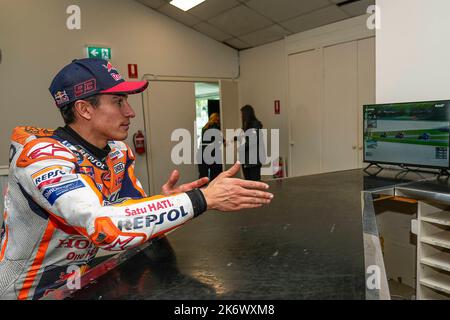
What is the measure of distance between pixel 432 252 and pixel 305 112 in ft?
9.32

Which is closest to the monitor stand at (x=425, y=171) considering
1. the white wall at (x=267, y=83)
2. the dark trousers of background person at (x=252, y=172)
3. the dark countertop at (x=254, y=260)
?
the dark countertop at (x=254, y=260)

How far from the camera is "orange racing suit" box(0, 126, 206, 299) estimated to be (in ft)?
2.61

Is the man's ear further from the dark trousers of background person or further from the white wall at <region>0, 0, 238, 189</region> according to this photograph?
the dark trousers of background person

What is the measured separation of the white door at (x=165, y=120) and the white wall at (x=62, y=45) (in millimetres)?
149

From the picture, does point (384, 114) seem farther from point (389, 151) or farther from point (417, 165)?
point (417, 165)

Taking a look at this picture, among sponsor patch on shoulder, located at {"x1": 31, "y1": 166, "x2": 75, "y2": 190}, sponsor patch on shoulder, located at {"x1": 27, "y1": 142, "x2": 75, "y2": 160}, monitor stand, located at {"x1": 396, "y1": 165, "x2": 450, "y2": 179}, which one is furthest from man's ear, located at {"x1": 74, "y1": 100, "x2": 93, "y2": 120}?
monitor stand, located at {"x1": 396, "y1": 165, "x2": 450, "y2": 179}

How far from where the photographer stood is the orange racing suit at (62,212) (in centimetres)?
79

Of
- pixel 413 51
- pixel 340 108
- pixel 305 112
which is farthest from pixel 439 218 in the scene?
pixel 305 112

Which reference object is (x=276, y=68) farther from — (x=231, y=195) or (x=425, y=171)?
(x=231, y=195)

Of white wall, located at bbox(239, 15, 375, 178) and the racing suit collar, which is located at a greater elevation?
white wall, located at bbox(239, 15, 375, 178)

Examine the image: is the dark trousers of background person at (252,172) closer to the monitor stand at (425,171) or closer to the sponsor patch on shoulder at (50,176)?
the monitor stand at (425,171)

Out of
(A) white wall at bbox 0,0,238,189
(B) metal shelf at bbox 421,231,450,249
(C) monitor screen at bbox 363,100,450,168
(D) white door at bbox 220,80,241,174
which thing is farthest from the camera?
(D) white door at bbox 220,80,241,174

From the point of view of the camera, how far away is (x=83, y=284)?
0.82 meters

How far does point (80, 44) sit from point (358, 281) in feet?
13.0
